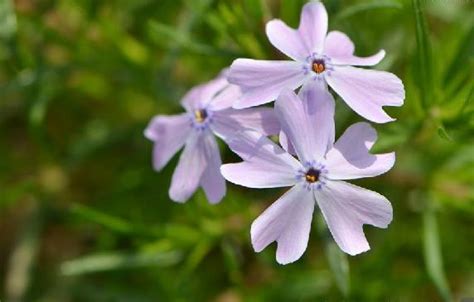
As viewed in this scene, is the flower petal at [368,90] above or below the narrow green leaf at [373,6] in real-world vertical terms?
below

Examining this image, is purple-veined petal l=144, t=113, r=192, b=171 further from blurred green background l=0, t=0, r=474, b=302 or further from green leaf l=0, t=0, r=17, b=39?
green leaf l=0, t=0, r=17, b=39

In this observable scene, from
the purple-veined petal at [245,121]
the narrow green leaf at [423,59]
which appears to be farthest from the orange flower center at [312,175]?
the narrow green leaf at [423,59]

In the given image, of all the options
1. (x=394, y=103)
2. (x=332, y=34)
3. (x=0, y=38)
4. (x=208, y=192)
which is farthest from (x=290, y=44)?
(x=0, y=38)

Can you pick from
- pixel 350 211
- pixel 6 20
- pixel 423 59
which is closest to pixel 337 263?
pixel 350 211

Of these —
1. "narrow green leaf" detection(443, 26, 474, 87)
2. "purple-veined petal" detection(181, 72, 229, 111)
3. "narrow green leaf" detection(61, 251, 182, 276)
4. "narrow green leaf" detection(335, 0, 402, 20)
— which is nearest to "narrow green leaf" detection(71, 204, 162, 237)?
"narrow green leaf" detection(61, 251, 182, 276)

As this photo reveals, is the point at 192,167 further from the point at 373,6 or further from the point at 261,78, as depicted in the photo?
the point at 373,6

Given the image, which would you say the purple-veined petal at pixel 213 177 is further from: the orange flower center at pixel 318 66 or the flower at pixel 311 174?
the orange flower center at pixel 318 66
